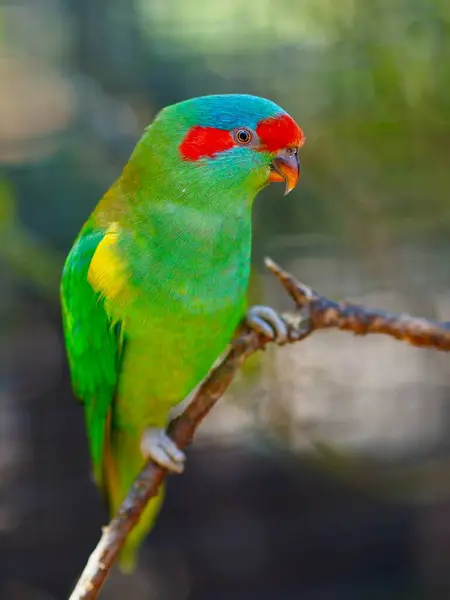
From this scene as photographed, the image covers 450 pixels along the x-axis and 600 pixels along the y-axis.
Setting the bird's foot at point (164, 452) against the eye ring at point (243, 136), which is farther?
the bird's foot at point (164, 452)

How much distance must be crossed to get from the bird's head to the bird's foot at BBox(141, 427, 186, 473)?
371 mm

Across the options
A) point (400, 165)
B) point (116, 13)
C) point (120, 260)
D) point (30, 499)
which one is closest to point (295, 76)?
point (400, 165)

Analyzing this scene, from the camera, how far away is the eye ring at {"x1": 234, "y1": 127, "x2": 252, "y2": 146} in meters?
0.96

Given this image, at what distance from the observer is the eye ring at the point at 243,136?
3.16ft

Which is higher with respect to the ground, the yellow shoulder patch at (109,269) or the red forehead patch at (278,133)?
the red forehead patch at (278,133)

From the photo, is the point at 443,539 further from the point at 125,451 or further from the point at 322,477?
the point at 125,451

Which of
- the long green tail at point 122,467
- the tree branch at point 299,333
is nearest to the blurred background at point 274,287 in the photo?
the long green tail at point 122,467

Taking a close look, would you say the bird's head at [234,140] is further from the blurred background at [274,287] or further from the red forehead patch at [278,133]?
the blurred background at [274,287]

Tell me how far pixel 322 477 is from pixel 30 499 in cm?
82

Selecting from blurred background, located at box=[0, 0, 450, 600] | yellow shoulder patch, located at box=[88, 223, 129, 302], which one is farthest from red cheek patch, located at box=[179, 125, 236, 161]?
blurred background, located at box=[0, 0, 450, 600]

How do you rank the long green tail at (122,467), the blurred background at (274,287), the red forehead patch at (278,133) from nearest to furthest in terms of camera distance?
the red forehead patch at (278,133) < the long green tail at (122,467) < the blurred background at (274,287)

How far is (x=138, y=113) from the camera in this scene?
1.86 metres

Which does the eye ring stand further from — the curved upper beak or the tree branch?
the tree branch

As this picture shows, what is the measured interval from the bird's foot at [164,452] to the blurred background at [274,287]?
0.50 metres
